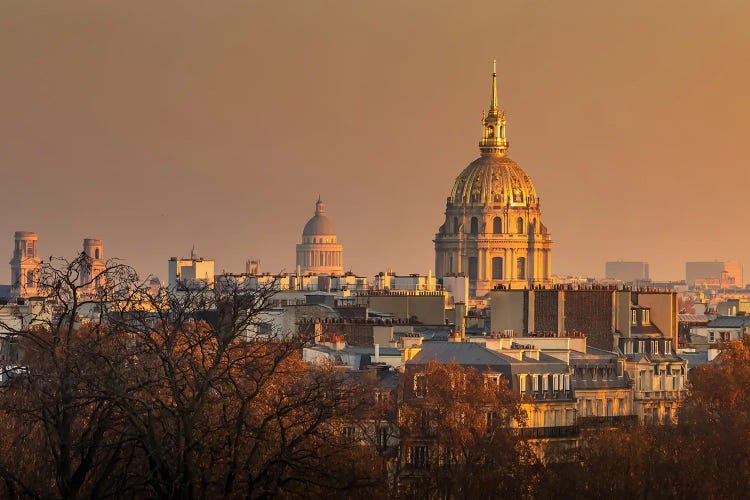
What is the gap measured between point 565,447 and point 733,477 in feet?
35.8

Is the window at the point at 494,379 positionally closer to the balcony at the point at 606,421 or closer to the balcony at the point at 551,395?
the balcony at the point at 551,395

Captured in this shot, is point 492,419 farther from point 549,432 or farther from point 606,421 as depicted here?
point 606,421

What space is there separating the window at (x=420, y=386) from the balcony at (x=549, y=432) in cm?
251

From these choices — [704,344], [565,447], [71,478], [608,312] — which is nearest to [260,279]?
[704,344]

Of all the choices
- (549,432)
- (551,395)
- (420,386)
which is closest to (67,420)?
(420,386)

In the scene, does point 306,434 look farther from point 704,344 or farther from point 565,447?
point 704,344

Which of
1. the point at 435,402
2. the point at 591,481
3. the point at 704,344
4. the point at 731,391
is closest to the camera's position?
the point at 591,481

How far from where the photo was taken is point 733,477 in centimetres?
7150

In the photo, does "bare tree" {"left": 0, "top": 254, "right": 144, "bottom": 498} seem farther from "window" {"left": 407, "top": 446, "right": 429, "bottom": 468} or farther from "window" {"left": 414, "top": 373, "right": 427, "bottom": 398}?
"window" {"left": 414, "top": 373, "right": 427, "bottom": 398}

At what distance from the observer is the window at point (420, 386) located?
8119 centimetres

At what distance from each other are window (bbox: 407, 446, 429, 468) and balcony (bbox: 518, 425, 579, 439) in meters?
5.67

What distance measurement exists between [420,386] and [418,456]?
6752 mm

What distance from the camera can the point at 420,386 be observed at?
268 ft

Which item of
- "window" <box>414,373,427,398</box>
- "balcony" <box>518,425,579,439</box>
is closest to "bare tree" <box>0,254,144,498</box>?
"window" <box>414,373,427,398</box>
